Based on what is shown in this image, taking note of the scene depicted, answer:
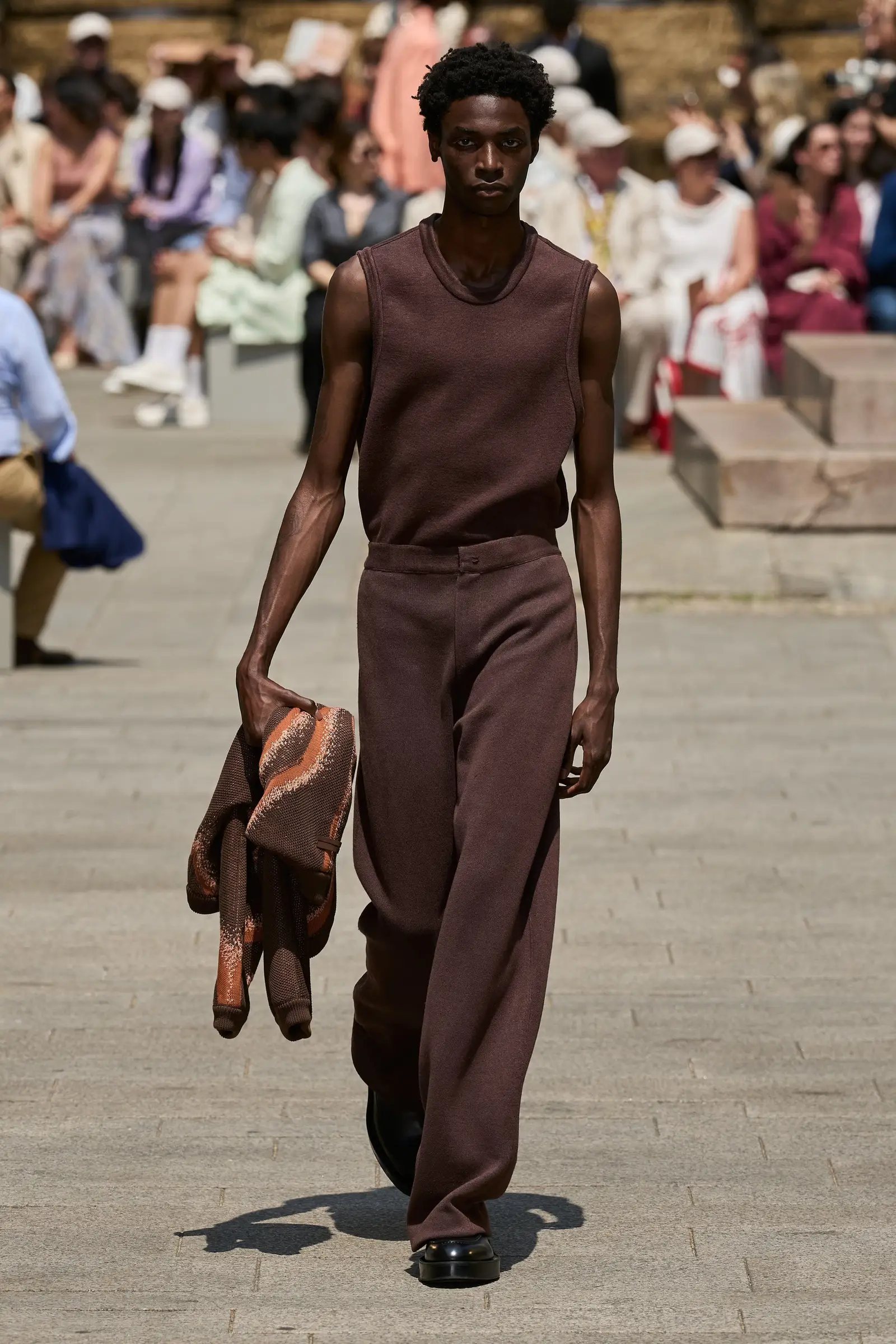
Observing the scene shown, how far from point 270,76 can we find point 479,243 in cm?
1454

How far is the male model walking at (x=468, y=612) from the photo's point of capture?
4.10 m

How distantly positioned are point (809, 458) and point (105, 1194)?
7.54 metres

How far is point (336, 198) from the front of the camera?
50.6ft

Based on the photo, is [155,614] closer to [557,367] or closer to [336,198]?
[336,198]

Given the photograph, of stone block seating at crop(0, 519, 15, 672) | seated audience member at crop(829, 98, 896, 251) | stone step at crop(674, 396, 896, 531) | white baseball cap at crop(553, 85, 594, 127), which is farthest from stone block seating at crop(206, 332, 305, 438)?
stone block seating at crop(0, 519, 15, 672)

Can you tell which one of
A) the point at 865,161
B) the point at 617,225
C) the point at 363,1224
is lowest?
the point at 617,225

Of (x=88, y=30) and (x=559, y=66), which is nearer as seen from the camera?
(x=559, y=66)

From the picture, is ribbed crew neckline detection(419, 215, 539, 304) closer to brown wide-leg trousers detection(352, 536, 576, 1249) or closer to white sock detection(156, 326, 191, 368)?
brown wide-leg trousers detection(352, 536, 576, 1249)

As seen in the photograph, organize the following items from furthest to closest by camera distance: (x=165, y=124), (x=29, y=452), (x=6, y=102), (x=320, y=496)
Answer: (x=6, y=102)
(x=165, y=124)
(x=29, y=452)
(x=320, y=496)

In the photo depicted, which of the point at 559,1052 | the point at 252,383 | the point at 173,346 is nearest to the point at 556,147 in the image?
the point at 252,383

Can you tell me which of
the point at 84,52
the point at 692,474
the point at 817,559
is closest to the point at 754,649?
the point at 817,559

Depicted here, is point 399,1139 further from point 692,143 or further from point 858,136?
point 858,136

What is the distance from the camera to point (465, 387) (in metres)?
4.13

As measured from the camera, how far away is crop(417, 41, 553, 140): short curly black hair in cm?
407
